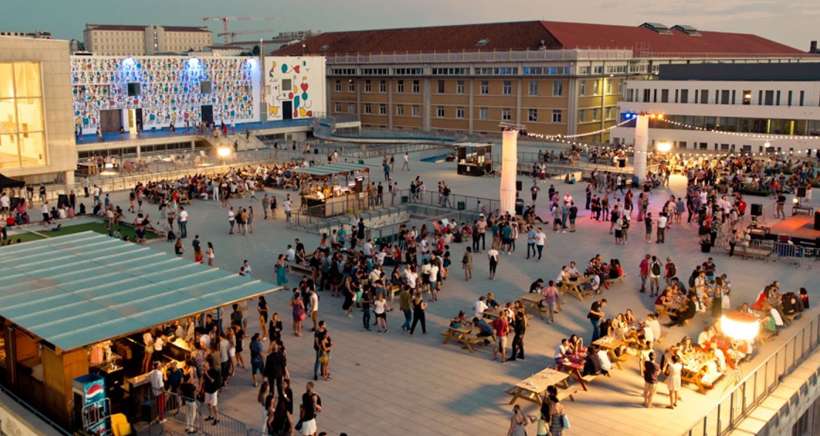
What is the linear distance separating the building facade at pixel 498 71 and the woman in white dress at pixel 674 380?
5576 cm

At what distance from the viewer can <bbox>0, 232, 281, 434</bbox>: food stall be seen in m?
14.6

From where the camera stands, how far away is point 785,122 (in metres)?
57.5

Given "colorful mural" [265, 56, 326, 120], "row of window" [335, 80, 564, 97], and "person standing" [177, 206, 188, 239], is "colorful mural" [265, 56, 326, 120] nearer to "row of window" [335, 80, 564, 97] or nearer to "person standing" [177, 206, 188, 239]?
"row of window" [335, 80, 564, 97]

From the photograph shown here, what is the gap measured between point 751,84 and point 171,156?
41.5 m

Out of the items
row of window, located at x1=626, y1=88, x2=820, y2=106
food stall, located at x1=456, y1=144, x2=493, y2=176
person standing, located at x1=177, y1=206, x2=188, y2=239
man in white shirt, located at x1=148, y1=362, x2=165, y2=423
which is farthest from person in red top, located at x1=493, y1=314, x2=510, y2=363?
row of window, located at x1=626, y1=88, x2=820, y2=106

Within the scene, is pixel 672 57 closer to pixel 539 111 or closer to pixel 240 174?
pixel 539 111

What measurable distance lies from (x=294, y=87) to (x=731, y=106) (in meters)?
38.1

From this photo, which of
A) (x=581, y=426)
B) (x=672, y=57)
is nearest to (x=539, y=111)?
(x=672, y=57)

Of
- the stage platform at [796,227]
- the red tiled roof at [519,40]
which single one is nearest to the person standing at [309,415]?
the stage platform at [796,227]

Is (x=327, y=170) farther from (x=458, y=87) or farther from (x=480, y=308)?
(x=458, y=87)

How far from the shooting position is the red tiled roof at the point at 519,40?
7650 cm

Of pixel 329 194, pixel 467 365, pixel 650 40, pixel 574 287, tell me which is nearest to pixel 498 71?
pixel 650 40

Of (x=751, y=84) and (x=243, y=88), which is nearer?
(x=751, y=84)

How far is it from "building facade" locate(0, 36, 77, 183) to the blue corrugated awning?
2581 cm
